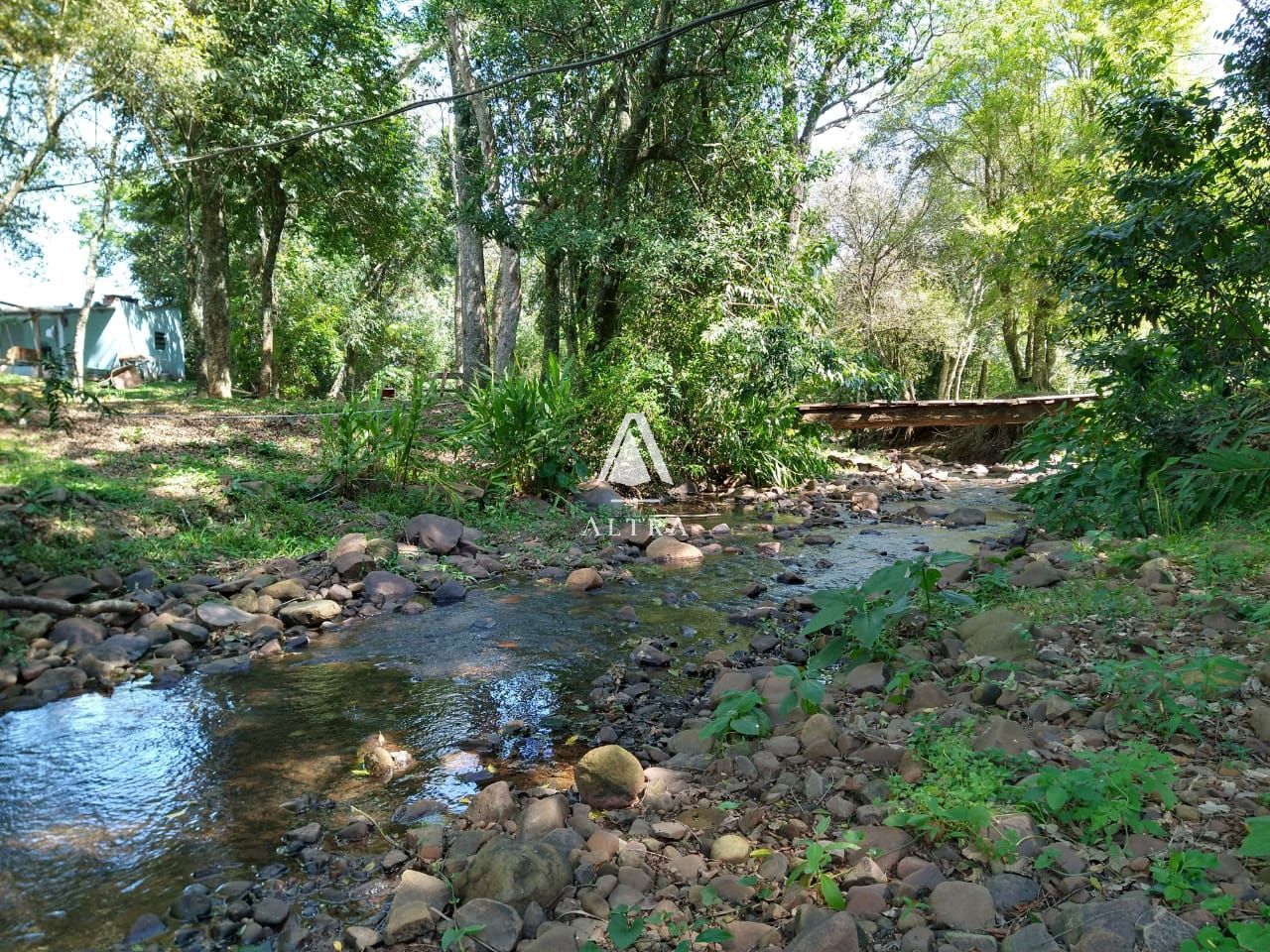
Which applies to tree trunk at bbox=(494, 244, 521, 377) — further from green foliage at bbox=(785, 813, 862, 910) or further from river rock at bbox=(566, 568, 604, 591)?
green foliage at bbox=(785, 813, 862, 910)

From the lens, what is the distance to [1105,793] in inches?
83.4

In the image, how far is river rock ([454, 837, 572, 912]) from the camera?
2.14m

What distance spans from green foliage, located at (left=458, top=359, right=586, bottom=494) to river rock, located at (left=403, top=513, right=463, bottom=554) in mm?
1297

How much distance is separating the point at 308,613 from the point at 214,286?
1108 centimetres

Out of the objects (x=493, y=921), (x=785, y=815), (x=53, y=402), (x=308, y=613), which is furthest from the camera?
(x=53, y=402)

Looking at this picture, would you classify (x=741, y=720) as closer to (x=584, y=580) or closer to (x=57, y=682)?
(x=584, y=580)

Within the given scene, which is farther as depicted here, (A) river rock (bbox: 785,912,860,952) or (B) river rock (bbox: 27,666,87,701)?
(B) river rock (bbox: 27,666,87,701)

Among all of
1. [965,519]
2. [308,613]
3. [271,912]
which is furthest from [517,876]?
[965,519]

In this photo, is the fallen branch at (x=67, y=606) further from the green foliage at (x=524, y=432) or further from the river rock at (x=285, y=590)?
the green foliage at (x=524, y=432)

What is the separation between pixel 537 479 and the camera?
8.52 m

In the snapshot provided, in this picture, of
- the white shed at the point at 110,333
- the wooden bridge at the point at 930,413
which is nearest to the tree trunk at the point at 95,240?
the white shed at the point at 110,333

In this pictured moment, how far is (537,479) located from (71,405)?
5.25 m

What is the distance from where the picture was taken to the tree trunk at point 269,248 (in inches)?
599

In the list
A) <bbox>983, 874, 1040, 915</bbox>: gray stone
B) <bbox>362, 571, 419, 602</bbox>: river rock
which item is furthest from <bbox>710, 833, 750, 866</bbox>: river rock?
<bbox>362, 571, 419, 602</bbox>: river rock
